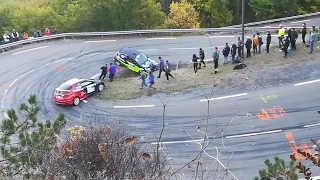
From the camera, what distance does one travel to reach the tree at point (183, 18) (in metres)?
42.6

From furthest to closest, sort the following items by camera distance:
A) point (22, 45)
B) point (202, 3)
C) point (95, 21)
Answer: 1. point (202, 3)
2. point (95, 21)
3. point (22, 45)

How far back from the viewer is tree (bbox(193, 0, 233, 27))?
148 feet

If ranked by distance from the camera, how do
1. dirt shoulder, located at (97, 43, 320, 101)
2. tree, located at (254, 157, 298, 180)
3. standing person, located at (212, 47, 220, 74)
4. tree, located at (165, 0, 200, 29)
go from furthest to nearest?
tree, located at (165, 0, 200, 29) < standing person, located at (212, 47, 220, 74) < dirt shoulder, located at (97, 43, 320, 101) < tree, located at (254, 157, 298, 180)

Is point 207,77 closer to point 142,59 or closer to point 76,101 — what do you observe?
point 142,59

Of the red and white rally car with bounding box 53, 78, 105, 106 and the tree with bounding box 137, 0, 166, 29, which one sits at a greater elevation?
the tree with bounding box 137, 0, 166, 29

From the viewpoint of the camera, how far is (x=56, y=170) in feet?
33.0

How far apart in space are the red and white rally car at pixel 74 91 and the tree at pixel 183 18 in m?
17.1

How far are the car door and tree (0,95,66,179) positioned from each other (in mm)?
12984

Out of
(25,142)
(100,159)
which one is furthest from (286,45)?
(100,159)

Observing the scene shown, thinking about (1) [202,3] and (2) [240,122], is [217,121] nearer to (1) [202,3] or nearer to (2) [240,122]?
(2) [240,122]

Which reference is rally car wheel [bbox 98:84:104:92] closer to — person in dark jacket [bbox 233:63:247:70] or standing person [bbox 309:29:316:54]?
person in dark jacket [bbox 233:63:247:70]

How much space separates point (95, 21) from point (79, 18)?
1.35m

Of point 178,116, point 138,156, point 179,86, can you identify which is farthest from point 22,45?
point 138,156

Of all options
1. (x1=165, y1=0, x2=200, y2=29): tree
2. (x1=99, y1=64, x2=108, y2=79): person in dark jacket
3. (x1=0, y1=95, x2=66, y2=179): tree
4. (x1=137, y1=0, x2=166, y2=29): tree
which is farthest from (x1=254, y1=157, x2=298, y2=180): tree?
(x1=137, y1=0, x2=166, y2=29): tree
